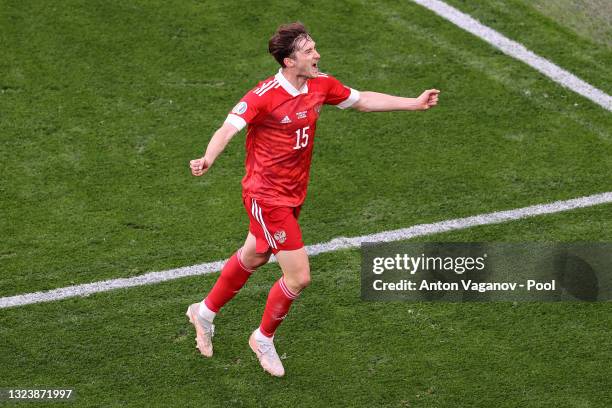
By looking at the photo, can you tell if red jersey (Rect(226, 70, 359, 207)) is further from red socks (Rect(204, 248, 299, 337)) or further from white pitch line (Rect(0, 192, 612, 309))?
white pitch line (Rect(0, 192, 612, 309))

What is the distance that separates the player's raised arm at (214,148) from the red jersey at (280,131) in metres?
0.05

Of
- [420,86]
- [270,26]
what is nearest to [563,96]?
[420,86]

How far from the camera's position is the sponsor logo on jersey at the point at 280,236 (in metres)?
6.82

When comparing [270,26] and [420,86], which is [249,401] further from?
[270,26]

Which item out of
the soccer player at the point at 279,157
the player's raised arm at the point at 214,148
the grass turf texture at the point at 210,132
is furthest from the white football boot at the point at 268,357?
the player's raised arm at the point at 214,148

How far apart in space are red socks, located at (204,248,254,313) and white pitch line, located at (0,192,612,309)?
2.22 ft

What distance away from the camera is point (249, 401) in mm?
6855

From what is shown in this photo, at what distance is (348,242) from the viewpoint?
26.9ft

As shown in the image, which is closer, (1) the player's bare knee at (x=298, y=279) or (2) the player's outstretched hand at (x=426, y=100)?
(1) the player's bare knee at (x=298, y=279)

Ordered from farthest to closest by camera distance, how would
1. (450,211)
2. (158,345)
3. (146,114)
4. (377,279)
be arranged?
(146,114)
(450,211)
(377,279)
(158,345)

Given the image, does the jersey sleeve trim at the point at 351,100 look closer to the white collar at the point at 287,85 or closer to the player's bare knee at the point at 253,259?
the white collar at the point at 287,85

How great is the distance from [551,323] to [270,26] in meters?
4.29

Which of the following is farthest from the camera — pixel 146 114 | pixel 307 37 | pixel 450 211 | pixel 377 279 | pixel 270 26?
pixel 270 26

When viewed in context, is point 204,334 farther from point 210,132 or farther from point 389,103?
point 210,132
